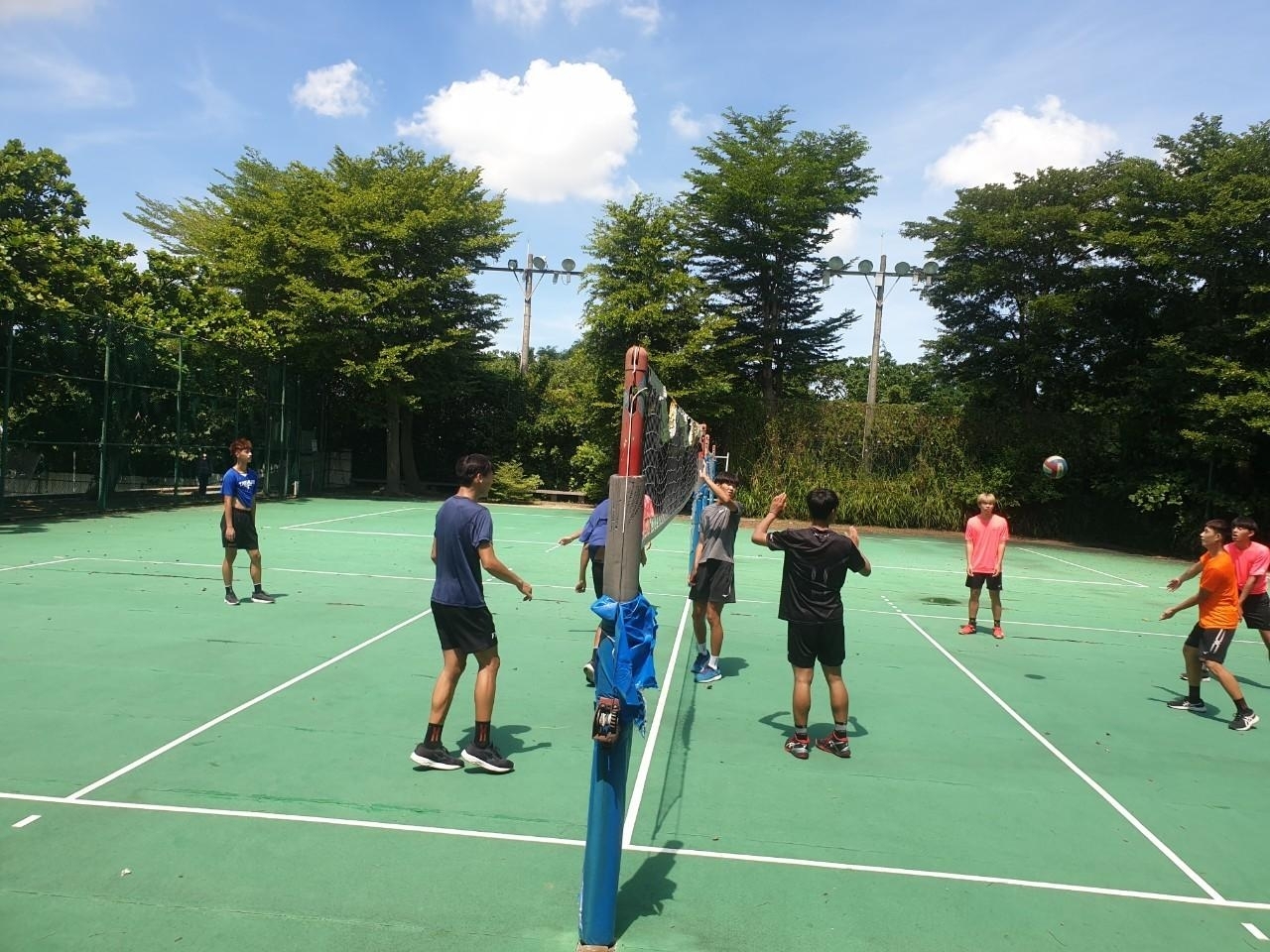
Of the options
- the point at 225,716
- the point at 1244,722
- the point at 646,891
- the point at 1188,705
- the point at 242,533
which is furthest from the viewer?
the point at 242,533

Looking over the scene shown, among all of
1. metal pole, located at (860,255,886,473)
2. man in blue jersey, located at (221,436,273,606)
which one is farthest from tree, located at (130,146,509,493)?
man in blue jersey, located at (221,436,273,606)

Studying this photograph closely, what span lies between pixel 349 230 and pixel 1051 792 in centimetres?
2511

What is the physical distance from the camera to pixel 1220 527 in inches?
271

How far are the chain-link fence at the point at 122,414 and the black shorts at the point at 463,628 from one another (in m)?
14.0

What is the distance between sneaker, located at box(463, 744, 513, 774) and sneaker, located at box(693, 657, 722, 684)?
2.54 m

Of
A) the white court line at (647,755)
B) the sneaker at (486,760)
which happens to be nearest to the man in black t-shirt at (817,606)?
the white court line at (647,755)

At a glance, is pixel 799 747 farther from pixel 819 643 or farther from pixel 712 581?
pixel 712 581

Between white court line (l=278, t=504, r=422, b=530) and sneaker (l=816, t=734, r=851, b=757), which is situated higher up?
white court line (l=278, t=504, r=422, b=530)

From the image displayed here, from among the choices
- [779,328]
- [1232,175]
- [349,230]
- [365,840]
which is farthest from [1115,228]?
[365,840]

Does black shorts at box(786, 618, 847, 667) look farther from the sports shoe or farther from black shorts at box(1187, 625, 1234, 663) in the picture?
the sports shoe

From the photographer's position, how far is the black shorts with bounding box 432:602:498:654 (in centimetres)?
493

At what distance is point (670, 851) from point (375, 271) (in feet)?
81.9

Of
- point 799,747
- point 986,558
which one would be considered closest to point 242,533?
point 799,747

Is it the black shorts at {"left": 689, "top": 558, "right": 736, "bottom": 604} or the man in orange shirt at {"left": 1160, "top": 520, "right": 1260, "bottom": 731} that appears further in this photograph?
the black shorts at {"left": 689, "top": 558, "right": 736, "bottom": 604}
